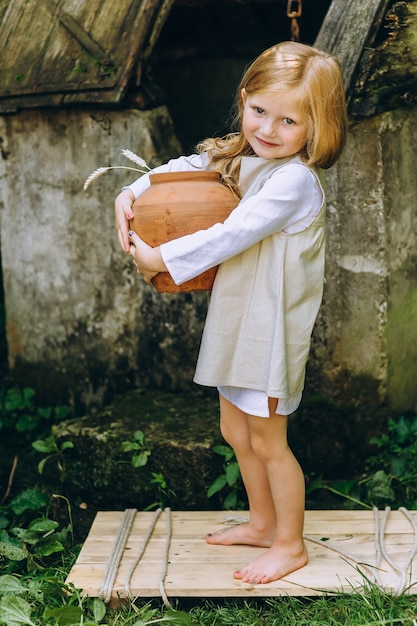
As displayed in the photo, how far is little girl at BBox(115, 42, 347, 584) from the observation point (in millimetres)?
2832

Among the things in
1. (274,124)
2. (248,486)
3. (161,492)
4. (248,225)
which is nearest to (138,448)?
(161,492)

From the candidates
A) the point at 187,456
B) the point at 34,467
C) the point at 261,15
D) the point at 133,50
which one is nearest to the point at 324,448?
the point at 187,456

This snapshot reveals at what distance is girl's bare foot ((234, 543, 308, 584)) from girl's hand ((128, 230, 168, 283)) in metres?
1.05

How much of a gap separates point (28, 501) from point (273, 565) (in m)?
1.31

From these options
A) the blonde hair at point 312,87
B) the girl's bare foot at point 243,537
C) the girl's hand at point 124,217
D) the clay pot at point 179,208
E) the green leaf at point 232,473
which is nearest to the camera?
the blonde hair at point 312,87

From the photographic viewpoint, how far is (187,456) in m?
3.90

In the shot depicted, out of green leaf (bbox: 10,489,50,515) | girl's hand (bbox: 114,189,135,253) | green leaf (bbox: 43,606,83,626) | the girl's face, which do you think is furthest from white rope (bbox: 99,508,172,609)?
the girl's face

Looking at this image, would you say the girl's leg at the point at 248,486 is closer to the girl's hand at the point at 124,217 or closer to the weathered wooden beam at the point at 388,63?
the girl's hand at the point at 124,217

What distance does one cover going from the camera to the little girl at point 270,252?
283 cm

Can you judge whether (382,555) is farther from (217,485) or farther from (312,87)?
(312,87)

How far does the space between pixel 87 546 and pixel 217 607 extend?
574 millimetres

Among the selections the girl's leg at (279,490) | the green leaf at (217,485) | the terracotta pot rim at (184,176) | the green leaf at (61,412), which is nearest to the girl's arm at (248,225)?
the terracotta pot rim at (184,176)

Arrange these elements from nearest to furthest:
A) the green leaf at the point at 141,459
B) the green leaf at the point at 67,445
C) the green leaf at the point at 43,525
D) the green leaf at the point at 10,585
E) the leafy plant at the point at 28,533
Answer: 1. the green leaf at the point at 10,585
2. the leafy plant at the point at 28,533
3. the green leaf at the point at 43,525
4. the green leaf at the point at 141,459
5. the green leaf at the point at 67,445

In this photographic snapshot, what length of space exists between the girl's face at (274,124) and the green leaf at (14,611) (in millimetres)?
1670
